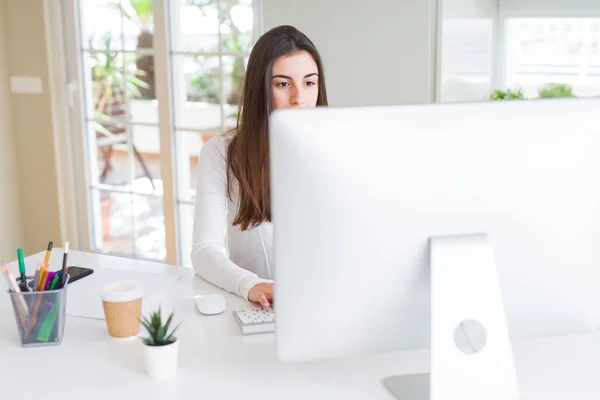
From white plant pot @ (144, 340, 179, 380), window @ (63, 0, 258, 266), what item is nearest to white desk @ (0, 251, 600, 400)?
white plant pot @ (144, 340, 179, 380)

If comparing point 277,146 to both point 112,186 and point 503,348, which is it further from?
point 112,186

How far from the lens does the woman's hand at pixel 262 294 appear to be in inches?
64.2

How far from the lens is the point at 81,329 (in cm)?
153

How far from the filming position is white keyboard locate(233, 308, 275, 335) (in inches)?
59.1

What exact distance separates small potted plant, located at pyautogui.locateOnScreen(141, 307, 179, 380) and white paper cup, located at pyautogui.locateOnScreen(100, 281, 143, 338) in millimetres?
178

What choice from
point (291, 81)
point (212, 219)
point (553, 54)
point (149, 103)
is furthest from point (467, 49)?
point (149, 103)

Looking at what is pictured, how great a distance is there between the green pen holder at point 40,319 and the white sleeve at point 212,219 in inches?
16.2

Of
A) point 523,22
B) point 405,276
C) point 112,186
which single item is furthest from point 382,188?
point 112,186

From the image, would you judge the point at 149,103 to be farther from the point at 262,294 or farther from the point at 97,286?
the point at 262,294

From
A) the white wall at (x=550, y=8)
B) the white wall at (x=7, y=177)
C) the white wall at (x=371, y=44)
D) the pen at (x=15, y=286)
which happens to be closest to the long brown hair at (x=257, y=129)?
the pen at (x=15, y=286)

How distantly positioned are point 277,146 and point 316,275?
0.65ft

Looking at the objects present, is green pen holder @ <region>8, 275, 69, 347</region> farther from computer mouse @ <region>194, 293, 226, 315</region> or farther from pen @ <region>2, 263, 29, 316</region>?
computer mouse @ <region>194, 293, 226, 315</region>

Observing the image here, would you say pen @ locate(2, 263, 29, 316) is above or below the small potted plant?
above

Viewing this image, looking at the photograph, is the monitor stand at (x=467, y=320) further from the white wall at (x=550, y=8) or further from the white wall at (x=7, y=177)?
the white wall at (x=7, y=177)
